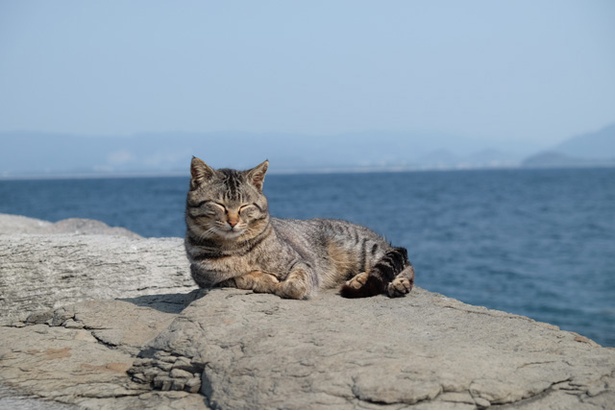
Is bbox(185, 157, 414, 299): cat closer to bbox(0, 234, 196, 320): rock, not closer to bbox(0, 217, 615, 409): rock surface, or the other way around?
bbox(0, 217, 615, 409): rock surface

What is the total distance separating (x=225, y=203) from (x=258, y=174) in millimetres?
490

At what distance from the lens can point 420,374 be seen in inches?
184

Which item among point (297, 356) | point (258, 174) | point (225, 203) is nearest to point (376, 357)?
point (297, 356)

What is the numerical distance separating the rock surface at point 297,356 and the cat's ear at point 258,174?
0.96 metres

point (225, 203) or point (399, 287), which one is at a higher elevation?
point (225, 203)

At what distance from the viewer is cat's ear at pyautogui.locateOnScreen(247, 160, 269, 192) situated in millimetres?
6602

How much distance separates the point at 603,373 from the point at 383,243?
3.05m

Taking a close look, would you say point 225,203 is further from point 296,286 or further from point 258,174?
point 296,286

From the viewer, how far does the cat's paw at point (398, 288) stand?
6.84m

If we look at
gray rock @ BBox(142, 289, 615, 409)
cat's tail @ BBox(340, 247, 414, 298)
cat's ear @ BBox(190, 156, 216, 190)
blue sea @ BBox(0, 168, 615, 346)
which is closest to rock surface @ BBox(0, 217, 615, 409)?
gray rock @ BBox(142, 289, 615, 409)

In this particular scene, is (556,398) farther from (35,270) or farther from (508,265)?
(508,265)

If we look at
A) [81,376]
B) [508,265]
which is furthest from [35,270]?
[508,265]

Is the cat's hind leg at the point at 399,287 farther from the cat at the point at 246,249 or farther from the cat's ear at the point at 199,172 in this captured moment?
the cat's ear at the point at 199,172

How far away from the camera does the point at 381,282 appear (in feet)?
22.7
